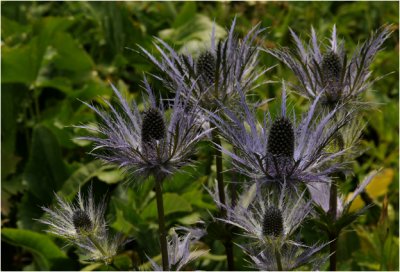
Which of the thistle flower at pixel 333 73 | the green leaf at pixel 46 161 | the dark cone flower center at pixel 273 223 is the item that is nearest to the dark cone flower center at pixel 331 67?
the thistle flower at pixel 333 73

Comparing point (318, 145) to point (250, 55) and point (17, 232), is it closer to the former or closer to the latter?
point (250, 55)

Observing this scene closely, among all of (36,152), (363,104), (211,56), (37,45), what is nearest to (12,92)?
(37,45)

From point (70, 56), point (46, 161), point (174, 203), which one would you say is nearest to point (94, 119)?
point (46, 161)

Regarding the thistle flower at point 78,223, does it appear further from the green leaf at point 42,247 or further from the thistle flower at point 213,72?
the green leaf at point 42,247

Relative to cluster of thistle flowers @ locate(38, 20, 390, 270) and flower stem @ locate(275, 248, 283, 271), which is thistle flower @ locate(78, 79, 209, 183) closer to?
cluster of thistle flowers @ locate(38, 20, 390, 270)

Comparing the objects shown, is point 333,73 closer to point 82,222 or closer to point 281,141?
point 281,141
